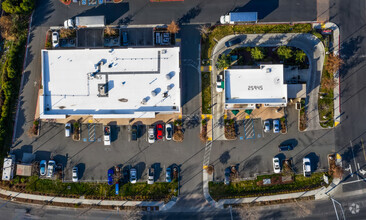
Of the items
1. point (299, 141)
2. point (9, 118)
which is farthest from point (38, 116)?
point (299, 141)

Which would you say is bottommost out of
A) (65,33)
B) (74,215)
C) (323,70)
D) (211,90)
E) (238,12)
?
(74,215)

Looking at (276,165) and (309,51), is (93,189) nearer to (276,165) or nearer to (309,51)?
(276,165)

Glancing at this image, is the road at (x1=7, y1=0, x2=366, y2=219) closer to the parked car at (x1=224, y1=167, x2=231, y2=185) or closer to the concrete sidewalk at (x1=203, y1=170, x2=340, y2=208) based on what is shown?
the concrete sidewalk at (x1=203, y1=170, x2=340, y2=208)

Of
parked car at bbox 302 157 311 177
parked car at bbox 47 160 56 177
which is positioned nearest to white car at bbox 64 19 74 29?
parked car at bbox 47 160 56 177

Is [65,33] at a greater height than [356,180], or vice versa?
[65,33]

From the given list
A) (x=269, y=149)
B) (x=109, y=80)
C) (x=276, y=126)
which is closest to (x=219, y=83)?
(x=276, y=126)

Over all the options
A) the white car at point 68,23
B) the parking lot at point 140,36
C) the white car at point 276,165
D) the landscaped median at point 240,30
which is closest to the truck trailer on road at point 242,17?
the landscaped median at point 240,30

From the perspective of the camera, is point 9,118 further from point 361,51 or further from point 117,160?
point 361,51
